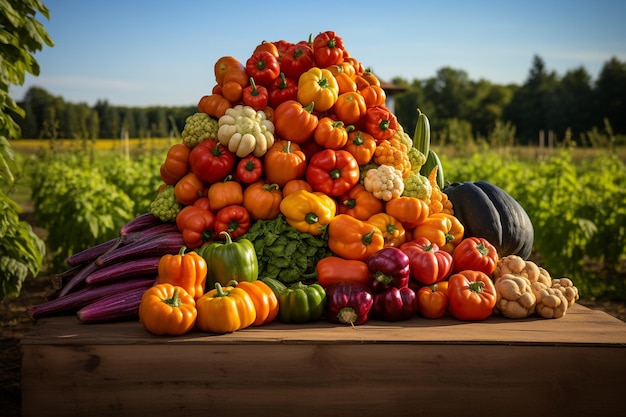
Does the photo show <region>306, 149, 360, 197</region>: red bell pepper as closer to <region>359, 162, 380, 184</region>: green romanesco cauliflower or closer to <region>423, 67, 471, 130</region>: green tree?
<region>359, 162, 380, 184</region>: green romanesco cauliflower

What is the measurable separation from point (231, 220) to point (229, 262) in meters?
0.44

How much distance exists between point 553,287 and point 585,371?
0.80 meters

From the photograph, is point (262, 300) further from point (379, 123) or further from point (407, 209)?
point (379, 123)

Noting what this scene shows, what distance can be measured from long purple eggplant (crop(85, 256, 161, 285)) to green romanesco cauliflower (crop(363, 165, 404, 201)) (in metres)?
1.45

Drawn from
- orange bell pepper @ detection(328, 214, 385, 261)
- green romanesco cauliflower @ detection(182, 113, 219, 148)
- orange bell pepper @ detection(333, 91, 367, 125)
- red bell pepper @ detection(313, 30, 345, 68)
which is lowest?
orange bell pepper @ detection(328, 214, 385, 261)

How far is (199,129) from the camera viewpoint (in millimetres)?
3898

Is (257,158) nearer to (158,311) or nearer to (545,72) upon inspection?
(158,311)

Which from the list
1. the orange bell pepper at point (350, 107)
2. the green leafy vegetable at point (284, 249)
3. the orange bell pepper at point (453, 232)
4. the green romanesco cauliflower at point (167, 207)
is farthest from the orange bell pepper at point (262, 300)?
the orange bell pepper at point (350, 107)

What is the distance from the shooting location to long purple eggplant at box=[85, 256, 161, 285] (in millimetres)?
3457

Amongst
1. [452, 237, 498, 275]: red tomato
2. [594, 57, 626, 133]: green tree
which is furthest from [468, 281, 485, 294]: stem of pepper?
[594, 57, 626, 133]: green tree

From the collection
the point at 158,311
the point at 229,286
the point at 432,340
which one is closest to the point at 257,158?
the point at 229,286

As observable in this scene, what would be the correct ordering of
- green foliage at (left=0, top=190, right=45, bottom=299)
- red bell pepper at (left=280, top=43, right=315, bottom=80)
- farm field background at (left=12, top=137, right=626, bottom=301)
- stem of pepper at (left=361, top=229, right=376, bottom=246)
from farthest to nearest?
farm field background at (left=12, top=137, right=626, bottom=301)
green foliage at (left=0, top=190, right=45, bottom=299)
red bell pepper at (left=280, top=43, right=315, bottom=80)
stem of pepper at (left=361, top=229, right=376, bottom=246)

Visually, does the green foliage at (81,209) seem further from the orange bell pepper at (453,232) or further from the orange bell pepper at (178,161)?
the orange bell pepper at (453,232)

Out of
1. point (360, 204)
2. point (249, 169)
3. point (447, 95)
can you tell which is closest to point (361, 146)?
point (360, 204)
